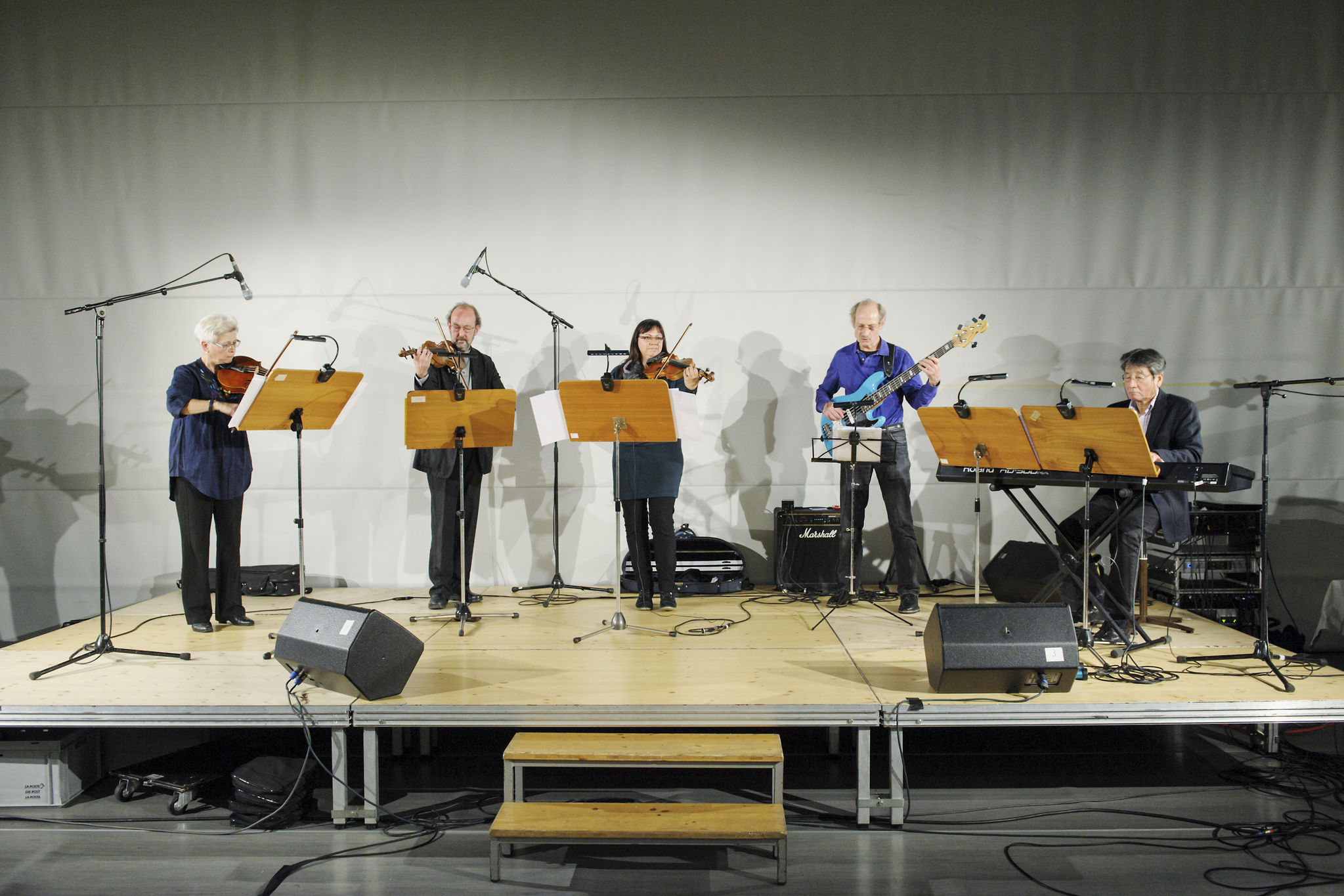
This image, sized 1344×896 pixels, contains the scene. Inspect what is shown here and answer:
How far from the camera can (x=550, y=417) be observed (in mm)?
4246

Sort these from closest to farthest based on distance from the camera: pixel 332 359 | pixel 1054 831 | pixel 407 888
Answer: pixel 407 888 < pixel 1054 831 < pixel 332 359

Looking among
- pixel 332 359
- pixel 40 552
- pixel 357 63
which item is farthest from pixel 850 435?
pixel 40 552

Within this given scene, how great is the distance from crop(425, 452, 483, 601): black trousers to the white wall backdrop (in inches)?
39.1

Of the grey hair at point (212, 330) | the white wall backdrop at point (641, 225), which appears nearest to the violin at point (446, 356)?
the grey hair at point (212, 330)

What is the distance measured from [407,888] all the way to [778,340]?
4183 mm

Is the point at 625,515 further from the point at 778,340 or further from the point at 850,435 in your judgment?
the point at 778,340

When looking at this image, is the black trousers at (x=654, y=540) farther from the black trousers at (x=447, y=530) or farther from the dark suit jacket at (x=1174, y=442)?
the dark suit jacket at (x=1174, y=442)

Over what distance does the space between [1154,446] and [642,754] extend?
2960mm

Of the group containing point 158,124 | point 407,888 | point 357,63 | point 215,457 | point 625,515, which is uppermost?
point 357,63

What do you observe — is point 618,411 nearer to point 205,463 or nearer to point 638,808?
point 638,808

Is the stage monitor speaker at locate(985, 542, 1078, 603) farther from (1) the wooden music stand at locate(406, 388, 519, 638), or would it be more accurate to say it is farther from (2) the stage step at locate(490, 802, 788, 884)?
(1) the wooden music stand at locate(406, 388, 519, 638)

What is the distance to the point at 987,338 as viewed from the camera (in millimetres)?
6070

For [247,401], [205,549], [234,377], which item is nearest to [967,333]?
[247,401]

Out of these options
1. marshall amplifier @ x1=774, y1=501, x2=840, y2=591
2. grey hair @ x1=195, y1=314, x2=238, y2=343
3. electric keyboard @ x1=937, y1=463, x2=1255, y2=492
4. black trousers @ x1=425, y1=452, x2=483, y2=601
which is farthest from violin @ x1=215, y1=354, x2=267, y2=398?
electric keyboard @ x1=937, y1=463, x2=1255, y2=492
